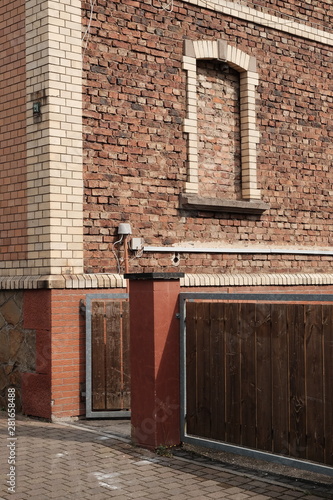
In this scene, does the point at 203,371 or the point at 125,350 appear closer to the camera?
the point at 203,371

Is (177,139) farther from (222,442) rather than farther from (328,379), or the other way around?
(328,379)

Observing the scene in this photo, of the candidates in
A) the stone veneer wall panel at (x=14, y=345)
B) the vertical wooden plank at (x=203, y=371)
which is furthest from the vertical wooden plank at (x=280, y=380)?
the stone veneer wall panel at (x=14, y=345)

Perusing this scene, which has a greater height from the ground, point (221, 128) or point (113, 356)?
point (221, 128)

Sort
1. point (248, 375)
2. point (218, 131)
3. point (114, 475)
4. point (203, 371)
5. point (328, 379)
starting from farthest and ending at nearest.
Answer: point (218, 131)
point (203, 371)
point (248, 375)
point (114, 475)
point (328, 379)

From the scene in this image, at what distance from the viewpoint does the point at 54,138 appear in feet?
Result: 28.0

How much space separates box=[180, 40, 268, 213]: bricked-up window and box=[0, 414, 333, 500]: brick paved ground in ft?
13.1

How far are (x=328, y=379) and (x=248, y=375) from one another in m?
0.89

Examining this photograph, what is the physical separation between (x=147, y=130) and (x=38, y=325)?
2.91 metres

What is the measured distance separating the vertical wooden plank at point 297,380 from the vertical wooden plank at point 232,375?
24.3 inches

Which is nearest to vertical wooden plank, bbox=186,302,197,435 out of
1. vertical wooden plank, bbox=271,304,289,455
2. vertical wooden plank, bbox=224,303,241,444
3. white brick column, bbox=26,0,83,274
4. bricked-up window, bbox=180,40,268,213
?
vertical wooden plank, bbox=224,303,241,444

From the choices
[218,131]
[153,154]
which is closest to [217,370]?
[153,154]

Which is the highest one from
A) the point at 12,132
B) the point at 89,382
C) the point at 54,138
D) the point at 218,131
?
the point at 218,131

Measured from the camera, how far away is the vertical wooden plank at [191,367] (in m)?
6.82

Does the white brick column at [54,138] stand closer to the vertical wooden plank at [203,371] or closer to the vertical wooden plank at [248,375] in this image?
the vertical wooden plank at [203,371]
